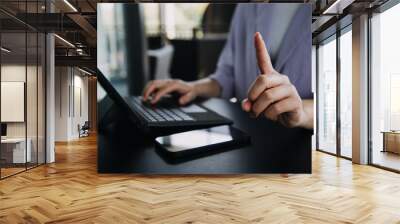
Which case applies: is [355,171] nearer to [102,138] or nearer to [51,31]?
[102,138]

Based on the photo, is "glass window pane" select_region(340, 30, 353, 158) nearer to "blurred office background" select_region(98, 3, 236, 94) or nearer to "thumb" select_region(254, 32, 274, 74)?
"thumb" select_region(254, 32, 274, 74)

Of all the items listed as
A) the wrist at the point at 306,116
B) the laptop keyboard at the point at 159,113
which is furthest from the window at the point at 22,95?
the wrist at the point at 306,116

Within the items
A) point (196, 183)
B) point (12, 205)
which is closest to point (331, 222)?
point (196, 183)

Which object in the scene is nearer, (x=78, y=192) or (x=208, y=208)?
(x=208, y=208)

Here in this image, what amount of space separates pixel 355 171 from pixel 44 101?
6.13 m

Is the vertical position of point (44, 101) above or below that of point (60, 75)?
below

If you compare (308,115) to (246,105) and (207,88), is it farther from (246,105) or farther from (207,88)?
(207,88)

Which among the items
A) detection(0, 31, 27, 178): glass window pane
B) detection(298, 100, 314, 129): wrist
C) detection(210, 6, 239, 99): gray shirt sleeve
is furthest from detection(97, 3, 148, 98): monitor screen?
detection(298, 100, 314, 129): wrist

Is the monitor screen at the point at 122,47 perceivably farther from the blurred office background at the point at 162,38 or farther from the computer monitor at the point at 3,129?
the computer monitor at the point at 3,129

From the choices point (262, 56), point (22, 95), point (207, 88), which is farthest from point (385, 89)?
point (22, 95)

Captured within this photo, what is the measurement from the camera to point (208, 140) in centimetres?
594

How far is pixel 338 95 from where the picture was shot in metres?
9.13

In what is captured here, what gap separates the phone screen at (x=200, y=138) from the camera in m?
5.93

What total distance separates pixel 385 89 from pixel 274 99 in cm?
264
